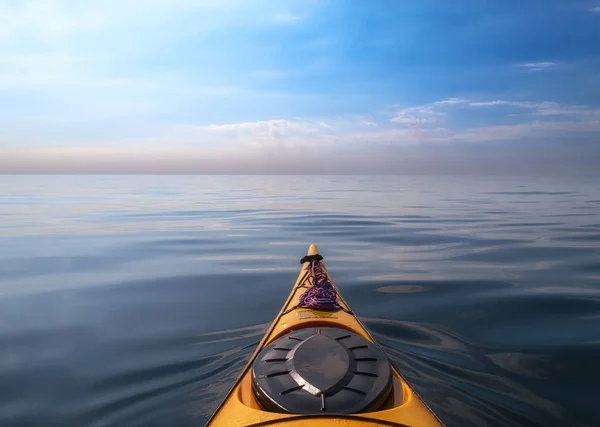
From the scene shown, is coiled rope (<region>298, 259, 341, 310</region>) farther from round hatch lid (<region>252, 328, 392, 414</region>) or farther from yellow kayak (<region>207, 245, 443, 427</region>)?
round hatch lid (<region>252, 328, 392, 414</region>)

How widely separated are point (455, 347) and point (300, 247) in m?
7.60

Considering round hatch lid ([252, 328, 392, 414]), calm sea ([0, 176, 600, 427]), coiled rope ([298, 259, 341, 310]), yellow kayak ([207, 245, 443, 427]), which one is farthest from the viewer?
coiled rope ([298, 259, 341, 310])

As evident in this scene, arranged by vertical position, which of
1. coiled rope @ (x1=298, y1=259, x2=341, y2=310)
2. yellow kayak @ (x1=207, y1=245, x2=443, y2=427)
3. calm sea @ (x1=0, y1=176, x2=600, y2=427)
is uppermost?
coiled rope @ (x1=298, y1=259, x2=341, y2=310)

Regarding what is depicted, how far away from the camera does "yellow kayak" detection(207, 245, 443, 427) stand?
2545 mm

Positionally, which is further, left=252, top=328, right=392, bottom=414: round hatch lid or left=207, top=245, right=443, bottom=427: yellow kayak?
left=252, top=328, right=392, bottom=414: round hatch lid

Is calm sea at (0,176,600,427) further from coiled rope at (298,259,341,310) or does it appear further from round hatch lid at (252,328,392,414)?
round hatch lid at (252,328,392,414)

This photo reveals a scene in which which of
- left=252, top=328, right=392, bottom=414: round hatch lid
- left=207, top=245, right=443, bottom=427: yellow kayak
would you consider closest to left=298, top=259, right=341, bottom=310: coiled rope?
left=207, top=245, right=443, bottom=427: yellow kayak

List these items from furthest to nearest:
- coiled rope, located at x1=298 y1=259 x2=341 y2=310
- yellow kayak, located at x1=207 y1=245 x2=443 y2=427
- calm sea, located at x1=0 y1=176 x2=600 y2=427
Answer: coiled rope, located at x1=298 y1=259 x2=341 y2=310 → calm sea, located at x1=0 y1=176 x2=600 y2=427 → yellow kayak, located at x1=207 y1=245 x2=443 y2=427

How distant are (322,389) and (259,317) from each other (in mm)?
4137

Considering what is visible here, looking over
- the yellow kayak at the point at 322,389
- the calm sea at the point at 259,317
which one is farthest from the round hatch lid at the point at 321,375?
the calm sea at the point at 259,317

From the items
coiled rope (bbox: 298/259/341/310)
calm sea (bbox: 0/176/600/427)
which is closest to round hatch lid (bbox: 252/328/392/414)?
coiled rope (bbox: 298/259/341/310)

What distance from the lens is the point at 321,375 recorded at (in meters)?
2.89

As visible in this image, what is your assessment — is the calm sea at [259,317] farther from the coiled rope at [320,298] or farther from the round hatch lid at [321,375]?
the round hatch lid at [321,375]

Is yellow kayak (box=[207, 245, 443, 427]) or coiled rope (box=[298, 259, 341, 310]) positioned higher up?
coiled rope (box=[298, 259, 341, 310])
